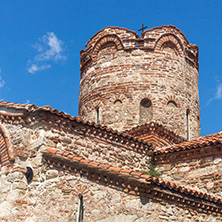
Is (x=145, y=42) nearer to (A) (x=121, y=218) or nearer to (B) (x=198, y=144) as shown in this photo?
(B) (x=198, y=144)

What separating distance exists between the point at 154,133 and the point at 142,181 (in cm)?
417

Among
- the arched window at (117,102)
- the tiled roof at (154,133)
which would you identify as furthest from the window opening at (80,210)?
the arched window at (117,102)

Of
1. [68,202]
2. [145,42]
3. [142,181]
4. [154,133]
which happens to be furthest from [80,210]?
[145,42]

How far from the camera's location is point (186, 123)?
11883mm

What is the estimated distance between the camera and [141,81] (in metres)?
11.8

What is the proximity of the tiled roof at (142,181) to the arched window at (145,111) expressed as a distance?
448 cm

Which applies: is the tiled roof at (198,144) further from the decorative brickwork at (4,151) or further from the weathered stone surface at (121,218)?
the decorative brickwork at (4,151)

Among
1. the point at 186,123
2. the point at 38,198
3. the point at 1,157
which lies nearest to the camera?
the point at 38,198

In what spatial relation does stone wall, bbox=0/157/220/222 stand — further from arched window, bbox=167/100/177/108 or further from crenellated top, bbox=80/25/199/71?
crenellated top, bbox=80/25/199/71

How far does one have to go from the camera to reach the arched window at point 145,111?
11.4m

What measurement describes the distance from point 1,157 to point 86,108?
5.22m

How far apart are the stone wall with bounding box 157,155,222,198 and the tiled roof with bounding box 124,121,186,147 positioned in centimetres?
113

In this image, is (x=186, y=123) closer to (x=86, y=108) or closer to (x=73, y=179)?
(x=86, y=108)

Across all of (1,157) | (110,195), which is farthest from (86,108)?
(110,195)
